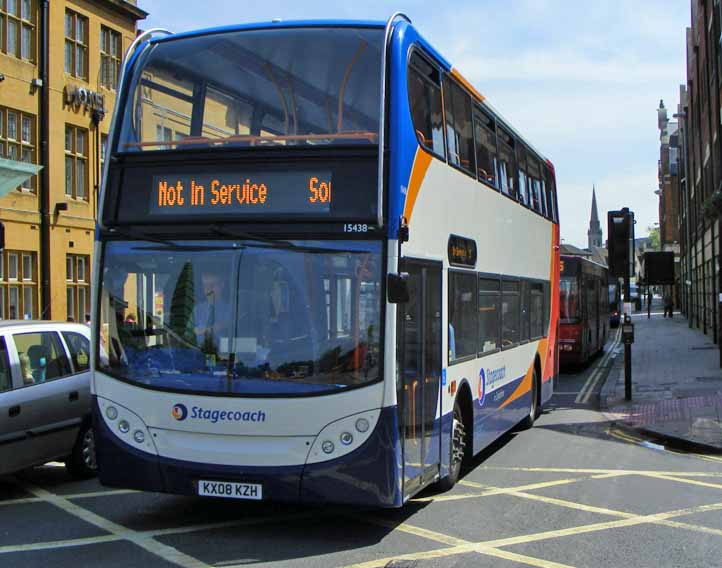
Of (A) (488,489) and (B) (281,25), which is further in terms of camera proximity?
(A) (488,489)

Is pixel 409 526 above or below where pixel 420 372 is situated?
below

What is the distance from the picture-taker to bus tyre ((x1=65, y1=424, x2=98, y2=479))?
956cm

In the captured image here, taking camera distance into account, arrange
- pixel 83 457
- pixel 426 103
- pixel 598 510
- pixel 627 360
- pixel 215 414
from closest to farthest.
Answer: pixel 215 414, pixel 426 103, pixel 598 510, pixel 83 457, pixel 627 360

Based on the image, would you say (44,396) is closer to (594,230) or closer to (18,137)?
(18,137)

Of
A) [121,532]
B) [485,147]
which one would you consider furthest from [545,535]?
[485,147]

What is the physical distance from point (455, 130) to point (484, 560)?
435 centimetres

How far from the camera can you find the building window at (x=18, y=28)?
2458 centimetres

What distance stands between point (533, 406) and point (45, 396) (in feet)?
25.8

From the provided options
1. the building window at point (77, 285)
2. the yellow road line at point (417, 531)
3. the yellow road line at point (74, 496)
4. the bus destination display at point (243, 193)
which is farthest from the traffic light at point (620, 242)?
the building window at point (77, 285)

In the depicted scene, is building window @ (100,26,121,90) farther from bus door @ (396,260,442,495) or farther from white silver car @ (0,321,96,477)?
bus door @ (396,260,442,495)

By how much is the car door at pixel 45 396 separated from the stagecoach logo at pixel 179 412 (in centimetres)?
242

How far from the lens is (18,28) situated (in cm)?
2522

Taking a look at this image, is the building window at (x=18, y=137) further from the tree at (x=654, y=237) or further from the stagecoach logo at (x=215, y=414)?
the tree at (x=654, y=237)

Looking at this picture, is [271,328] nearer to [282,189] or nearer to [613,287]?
[282,189]
